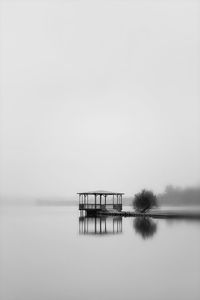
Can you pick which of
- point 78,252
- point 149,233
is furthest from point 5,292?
point 149,233

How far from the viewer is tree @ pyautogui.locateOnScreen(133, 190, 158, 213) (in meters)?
57.3

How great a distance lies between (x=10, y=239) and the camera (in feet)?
114

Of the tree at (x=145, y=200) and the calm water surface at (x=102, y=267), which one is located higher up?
the tree at (x=145, y=200)

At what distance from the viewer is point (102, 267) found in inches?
862

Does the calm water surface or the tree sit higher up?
the tree

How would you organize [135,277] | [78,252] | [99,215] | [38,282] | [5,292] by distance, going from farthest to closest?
1. [99,215]
2. [78,252]
3. [135,277]
4. [38,282]
5. [5,292]

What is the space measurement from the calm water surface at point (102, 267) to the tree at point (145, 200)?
861 inches

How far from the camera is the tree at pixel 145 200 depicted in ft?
188

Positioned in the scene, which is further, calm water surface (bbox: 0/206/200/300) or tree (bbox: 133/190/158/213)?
tree (bbox: 133/190/158/213)

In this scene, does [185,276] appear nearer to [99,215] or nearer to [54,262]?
[54,262]

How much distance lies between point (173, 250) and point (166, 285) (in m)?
9.61

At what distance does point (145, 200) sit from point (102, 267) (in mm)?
36343

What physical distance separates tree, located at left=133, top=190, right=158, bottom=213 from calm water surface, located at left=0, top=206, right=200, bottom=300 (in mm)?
21865

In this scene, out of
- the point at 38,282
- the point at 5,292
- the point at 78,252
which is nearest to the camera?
the point at 5,292
